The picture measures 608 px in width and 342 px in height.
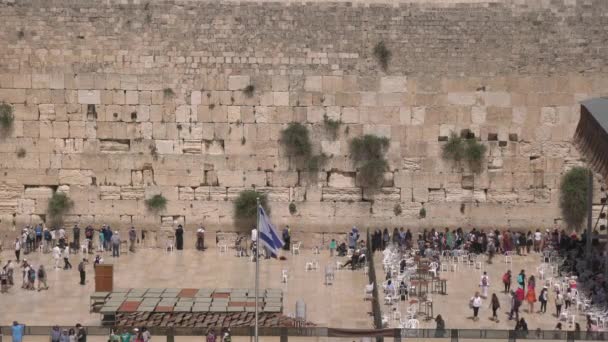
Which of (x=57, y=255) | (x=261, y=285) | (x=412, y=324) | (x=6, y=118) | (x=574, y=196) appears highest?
(x=6, y=118)

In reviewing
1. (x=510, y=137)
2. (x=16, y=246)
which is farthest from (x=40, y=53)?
(x=510, y=137)

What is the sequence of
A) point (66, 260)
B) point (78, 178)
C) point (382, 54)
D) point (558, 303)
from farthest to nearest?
point (78, 178) < point (382, 54) < point (66, 260) < point (558, 303)

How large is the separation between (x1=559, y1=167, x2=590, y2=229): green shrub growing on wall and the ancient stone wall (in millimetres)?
328

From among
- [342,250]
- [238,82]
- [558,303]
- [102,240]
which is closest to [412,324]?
[558,303]

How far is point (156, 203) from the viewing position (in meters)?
32.0

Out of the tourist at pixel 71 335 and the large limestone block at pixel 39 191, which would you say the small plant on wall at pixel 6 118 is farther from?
the tourist at pixel 71 335

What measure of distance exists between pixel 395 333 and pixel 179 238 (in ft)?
41.3

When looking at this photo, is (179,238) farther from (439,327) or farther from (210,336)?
(439,327)

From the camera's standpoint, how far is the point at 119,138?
32.1 metres

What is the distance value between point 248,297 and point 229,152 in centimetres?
925

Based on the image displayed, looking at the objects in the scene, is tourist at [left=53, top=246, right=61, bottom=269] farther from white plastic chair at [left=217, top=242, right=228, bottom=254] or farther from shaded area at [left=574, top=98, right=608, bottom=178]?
shaded area at [left=574, top=98, right=608, bottom=178]

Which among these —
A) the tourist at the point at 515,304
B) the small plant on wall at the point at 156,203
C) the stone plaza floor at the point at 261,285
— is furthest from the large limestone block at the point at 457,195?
the small plant on wall at the point at 156,203

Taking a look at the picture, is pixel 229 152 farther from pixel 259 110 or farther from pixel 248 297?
pixel 248 297

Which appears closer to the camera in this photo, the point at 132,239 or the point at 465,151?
the point at 132,239
